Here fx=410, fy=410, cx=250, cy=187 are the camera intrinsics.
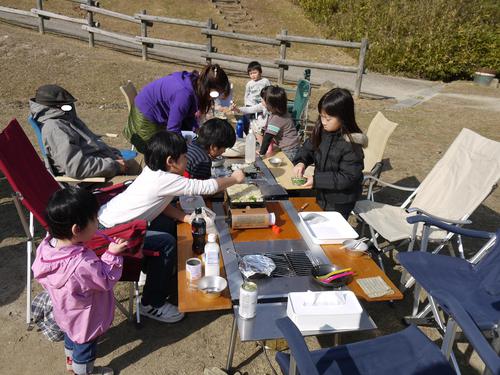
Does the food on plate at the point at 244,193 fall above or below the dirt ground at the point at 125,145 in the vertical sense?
above

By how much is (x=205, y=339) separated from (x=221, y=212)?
961mm

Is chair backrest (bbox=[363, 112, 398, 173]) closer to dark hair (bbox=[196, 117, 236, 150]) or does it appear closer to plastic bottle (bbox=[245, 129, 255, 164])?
plastic bottle (bbox=[245, 129, 255, 164])

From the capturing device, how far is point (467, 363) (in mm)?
3000

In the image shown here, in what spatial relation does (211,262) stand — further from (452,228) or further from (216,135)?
(452,228)

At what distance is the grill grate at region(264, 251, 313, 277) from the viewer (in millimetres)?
2451

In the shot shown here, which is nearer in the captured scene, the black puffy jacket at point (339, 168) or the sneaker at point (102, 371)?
the sneaker at point (102, 371)

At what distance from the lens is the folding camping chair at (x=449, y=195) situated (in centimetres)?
358

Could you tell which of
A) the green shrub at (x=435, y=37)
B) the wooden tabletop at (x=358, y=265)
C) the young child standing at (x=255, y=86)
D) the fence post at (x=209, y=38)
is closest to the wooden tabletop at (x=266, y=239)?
the wooden tabletop at (x=358, y=265)

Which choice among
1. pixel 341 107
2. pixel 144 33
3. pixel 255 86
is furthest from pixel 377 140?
pixel 144 33

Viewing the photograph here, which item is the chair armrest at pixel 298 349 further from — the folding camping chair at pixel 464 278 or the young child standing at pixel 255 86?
the young child standing at pixel 255 86

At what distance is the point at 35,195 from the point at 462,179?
3.77 m

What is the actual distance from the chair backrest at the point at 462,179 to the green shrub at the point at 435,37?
12.5 metres

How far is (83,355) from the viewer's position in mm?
2545

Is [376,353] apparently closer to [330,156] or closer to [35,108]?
[330,156]
